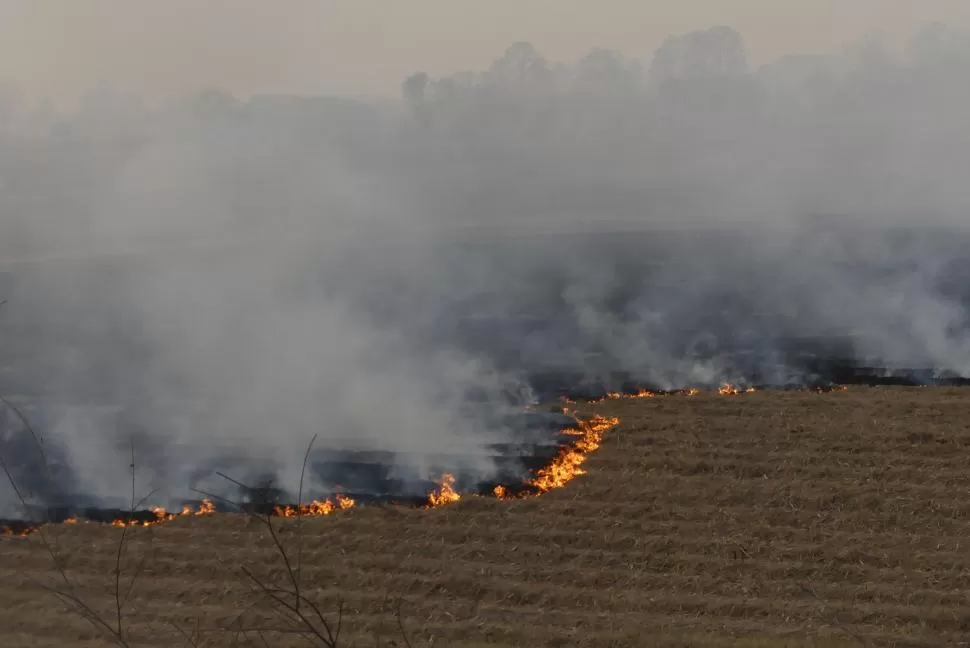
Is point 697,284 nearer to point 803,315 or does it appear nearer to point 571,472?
point 803,315

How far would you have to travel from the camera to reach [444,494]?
9.14 metres

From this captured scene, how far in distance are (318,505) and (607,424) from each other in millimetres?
5042

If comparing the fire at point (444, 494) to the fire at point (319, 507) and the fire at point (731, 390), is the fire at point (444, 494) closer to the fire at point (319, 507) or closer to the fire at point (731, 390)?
the fire at point (319, 507)

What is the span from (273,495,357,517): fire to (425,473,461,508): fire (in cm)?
111

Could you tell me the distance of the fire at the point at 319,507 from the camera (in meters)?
8.88

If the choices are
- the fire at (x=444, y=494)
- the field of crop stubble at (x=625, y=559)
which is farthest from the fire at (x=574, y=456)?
the fire at (x=444, y=494)

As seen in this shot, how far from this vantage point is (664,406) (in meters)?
11.7

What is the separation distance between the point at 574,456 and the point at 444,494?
88.1 inches

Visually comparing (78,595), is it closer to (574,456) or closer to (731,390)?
(574,456)

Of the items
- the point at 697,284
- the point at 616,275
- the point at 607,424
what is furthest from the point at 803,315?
the point at 607,424

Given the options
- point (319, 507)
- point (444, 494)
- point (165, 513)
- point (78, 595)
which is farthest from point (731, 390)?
point (78, 595)

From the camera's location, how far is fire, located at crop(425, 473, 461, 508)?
8.91 metres

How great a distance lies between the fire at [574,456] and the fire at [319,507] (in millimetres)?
2692

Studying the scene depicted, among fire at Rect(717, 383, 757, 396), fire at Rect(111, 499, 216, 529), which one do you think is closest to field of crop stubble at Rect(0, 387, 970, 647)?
fire at Rect(111, 499, 216, 529)
